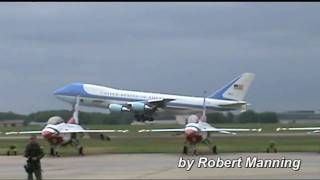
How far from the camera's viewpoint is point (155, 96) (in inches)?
3425

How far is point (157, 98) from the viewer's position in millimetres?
86062

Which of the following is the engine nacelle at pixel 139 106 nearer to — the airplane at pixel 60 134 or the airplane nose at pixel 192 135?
the airplane at pixel 60 134

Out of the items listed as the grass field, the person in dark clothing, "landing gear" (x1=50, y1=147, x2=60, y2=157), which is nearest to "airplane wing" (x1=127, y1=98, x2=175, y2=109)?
the grass field

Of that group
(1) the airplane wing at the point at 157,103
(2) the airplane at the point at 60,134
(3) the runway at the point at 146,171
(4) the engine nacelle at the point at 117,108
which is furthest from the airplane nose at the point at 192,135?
(4) the engine nacelle at the point at 117,108

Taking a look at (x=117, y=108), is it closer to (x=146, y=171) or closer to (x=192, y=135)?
(x=192, y=135)

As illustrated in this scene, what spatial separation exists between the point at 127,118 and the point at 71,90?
17025 millimetres

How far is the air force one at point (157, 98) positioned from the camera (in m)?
83.5

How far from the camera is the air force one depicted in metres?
83.5

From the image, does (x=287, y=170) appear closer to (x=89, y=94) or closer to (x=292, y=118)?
(x=89, y=94)

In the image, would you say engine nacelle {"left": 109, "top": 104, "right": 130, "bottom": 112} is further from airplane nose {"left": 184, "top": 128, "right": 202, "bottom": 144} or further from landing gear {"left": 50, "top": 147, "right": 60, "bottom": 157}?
airplane nose {"left": 184, "top": 128, "right": 202, "bottom": 144}

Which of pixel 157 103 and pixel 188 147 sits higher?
pixel 188 147

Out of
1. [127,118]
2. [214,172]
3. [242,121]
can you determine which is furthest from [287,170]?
[242,121]

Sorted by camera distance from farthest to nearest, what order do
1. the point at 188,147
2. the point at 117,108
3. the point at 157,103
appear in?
1. the point at 117,108
2. the point at 157,103
3. the point at 188,147

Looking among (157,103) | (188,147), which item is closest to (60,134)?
(188,147)
